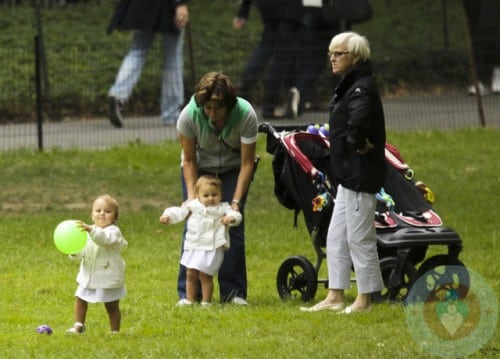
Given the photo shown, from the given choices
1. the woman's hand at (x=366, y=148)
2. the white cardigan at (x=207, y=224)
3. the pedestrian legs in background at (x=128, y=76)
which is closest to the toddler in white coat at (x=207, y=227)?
the white cardigan at (x=207, y=224)

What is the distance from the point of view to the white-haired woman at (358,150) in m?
9.27

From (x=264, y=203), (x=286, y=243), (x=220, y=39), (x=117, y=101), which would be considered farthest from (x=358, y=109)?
(x=220, y=39)

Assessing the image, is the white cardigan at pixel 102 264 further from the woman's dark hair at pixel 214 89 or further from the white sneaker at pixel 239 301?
the white sneaker at pixel 239 301

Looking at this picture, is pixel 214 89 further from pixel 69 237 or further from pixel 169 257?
pixel 169 257

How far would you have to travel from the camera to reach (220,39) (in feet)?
72.0

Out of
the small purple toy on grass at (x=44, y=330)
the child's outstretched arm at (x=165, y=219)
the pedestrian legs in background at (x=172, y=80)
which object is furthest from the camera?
the pedestrian legs in background at (x=172, y=80)

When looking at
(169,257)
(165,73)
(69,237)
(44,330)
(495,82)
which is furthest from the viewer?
(495,82)

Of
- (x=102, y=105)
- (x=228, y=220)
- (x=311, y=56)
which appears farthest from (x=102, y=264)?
(x=102, y=105)

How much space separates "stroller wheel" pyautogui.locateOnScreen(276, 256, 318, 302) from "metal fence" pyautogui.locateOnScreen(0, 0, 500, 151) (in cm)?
778

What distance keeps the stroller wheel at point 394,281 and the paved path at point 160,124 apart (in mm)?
7526

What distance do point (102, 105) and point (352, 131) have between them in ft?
35.7

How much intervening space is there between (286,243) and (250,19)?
13331 millimetres

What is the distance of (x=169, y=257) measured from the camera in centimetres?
1212

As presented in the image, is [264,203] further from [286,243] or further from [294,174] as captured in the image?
[294,174]
